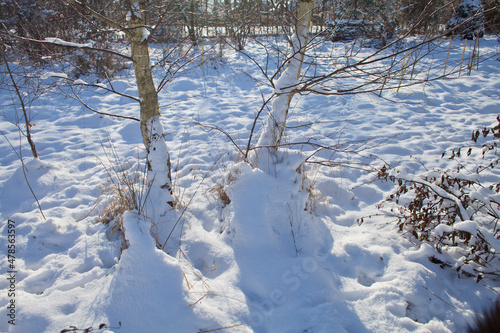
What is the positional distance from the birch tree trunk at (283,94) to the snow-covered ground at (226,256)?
20 centimetres

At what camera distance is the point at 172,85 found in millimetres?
6988

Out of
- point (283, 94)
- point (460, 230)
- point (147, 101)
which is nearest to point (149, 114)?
point (147, 101)

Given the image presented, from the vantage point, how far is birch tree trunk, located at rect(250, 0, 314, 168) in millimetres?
2516

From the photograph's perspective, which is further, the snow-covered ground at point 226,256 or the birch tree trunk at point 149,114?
the birch tree trunk at point 149,114

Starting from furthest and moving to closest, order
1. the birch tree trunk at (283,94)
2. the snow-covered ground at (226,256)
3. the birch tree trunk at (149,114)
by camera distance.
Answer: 1. the birch tree trunk at (283,94)
2. the birch tree trunk at (149,114)
3. the snow-covered ground at (226,256)

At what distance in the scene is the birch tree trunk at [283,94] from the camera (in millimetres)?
2516

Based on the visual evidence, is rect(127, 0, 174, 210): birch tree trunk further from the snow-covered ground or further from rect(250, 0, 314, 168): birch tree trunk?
rect(250, 0, 314, 168): birch tree trunk

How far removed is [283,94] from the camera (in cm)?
275

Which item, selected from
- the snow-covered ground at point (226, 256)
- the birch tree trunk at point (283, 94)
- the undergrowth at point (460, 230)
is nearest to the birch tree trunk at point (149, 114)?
the snow-covered ground at point (226, 256)

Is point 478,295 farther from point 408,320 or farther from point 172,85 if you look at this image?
point 172,85

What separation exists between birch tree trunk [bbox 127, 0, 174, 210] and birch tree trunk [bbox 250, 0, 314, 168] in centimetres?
92

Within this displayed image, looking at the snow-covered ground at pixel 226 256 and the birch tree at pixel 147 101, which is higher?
A: the birch tree at pixel 147 101

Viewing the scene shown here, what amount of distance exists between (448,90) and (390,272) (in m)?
5.98

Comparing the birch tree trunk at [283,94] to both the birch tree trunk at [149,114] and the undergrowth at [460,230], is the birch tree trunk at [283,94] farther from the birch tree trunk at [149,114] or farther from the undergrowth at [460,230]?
the undergrowth at [460,230]
